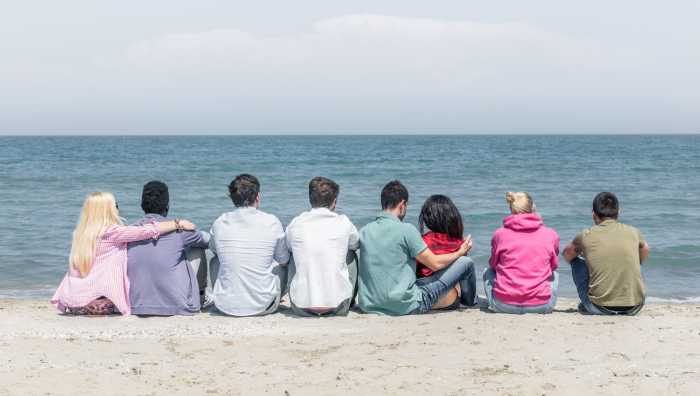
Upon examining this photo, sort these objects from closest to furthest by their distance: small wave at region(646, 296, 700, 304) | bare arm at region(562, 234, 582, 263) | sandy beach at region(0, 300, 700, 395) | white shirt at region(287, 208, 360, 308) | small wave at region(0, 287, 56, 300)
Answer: sandy beach at region(0, 300, 700, 395)
white shirt at region(287, 208, 360, 308)
bare arm at region(562, 234, 582, 263)
small wave at region(646, 296, 700, 304)
small wave at region(0, 287, 56, 300)

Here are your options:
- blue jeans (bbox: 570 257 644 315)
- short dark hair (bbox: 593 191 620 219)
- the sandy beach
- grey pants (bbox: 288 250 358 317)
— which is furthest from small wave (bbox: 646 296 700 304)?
grey pants (bbox: 288 250 358 317)

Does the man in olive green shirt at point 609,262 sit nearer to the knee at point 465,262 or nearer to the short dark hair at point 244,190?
the knee at point 465,262

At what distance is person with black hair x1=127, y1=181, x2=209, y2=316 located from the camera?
622 cm

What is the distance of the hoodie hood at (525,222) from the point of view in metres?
6.26

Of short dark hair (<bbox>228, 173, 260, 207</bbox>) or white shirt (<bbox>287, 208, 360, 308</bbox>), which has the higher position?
short dark hair (<bbox>228, 173, 260, 207</bbox>)

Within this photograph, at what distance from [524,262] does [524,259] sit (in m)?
0.03

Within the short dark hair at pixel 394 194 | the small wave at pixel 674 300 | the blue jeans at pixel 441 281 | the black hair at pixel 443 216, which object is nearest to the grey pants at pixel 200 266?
the short dark hair at pixel 394 194

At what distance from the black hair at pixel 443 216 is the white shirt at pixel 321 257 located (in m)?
0.65

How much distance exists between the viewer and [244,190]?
20.4 ft

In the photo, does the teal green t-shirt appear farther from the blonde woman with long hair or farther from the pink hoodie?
the blonde woman with long hair

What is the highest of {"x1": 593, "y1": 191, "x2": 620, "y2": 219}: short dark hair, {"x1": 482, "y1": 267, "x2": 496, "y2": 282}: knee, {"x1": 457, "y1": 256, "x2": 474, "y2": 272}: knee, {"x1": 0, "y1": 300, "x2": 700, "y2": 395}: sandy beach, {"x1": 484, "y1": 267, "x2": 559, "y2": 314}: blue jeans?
{"x1": 593, "y1": 191, "x2": 620, "y2": 219}: short dark hair

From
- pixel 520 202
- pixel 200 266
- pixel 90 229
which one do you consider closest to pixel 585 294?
pixel 520 202

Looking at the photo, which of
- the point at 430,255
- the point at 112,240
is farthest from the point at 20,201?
the point at 430,255

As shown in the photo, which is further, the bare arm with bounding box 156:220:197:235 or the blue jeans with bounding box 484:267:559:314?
the blue jeans with bounding box 484:267:559:314
